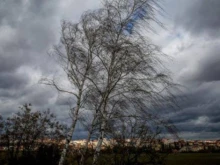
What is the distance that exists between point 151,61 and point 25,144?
9737 mm

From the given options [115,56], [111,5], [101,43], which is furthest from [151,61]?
[111,5]

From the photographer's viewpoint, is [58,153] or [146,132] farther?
[58,153]

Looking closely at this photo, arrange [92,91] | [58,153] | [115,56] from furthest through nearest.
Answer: [58,153], [92,91], [115,56]

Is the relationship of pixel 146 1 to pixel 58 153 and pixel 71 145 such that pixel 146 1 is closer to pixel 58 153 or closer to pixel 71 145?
pixel 71 145

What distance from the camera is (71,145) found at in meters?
12.4

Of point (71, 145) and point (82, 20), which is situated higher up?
point (82, 20)

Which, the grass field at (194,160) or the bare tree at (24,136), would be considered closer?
the bare tree at (24,136)

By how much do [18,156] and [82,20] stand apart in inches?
343

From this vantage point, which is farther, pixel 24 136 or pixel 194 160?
pixel 194 160

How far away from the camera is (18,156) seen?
46.9 ft

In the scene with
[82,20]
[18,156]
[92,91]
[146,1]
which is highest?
[82,20]

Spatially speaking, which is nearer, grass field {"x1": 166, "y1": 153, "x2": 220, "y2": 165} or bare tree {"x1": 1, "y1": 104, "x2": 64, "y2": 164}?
bare tree {"x1": 1, "y1": 104, "x2": 64, "y2": 164}

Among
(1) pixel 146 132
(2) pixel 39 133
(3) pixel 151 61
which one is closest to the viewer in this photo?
(1) pixel 146 132

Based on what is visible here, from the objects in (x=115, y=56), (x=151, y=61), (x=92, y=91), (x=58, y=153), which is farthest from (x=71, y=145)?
(x=151, y=61)
